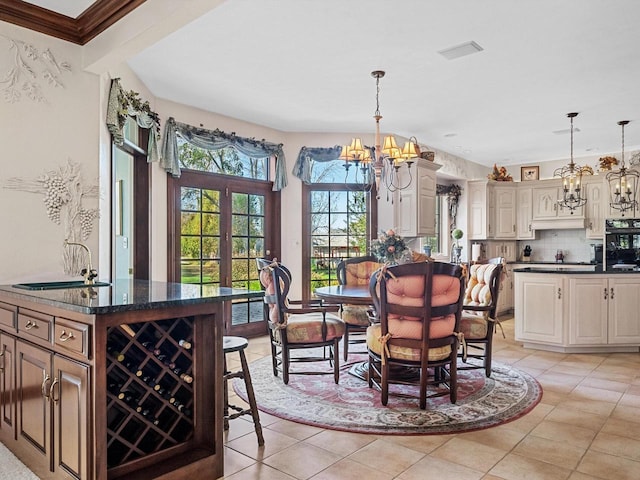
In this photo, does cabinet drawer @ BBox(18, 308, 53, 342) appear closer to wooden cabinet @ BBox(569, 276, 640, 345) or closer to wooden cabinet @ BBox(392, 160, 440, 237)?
wooden cabinet @ BBox(392, 160, 440, 237)

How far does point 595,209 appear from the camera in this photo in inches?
302

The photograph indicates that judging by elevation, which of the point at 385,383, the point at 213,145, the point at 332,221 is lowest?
the point at 385,383

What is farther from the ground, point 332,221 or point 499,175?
point 499,175

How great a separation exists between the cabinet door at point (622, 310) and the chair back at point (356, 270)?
8.54ft

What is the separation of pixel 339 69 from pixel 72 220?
252cm

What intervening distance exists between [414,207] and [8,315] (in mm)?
4889

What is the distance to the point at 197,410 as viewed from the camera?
7.57 feet

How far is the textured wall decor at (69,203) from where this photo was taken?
3180mm

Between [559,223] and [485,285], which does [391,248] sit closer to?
[485,285]

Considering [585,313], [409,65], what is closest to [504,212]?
[585,313]

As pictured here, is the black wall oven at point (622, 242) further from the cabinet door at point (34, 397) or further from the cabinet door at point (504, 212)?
the cabinet door at point (34, 397)

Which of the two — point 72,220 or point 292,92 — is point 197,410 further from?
point 292,92

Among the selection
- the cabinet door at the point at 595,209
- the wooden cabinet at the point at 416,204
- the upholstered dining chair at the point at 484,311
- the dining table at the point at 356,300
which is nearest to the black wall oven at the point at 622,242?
the cabinet door at the point at 595,209

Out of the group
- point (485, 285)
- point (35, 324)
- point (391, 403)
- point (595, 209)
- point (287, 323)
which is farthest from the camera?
point (595, 209)
